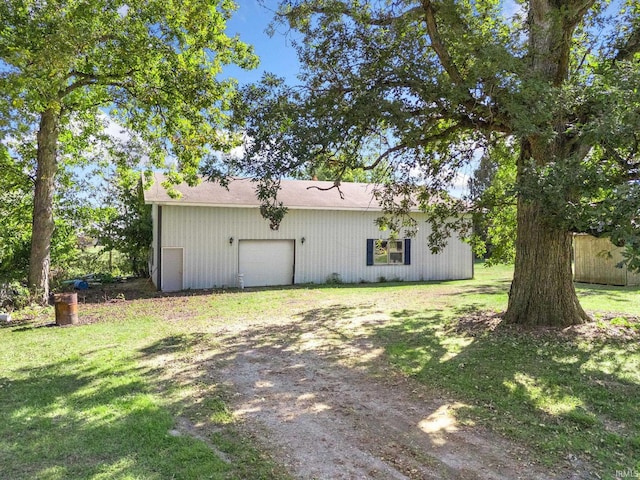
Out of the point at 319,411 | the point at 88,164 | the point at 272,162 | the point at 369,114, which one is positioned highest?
the point at 88,164

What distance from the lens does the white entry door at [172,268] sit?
14.3m

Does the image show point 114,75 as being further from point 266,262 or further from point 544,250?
point 544,250

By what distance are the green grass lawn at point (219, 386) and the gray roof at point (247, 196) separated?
15.6ft

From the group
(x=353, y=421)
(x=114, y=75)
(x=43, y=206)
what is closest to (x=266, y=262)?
(x=43, y=206)

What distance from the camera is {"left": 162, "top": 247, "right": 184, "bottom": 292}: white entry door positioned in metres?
14.3

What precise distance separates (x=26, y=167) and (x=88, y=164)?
7.38 ft

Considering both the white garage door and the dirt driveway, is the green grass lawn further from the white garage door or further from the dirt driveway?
the white garage door

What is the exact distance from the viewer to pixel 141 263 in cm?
1753

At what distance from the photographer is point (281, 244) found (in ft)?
52.7

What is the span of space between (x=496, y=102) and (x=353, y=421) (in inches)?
201

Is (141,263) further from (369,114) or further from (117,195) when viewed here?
(369,114)

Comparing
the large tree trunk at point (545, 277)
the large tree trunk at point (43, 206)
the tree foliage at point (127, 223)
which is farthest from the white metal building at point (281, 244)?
the large tree trunk at point (545, 277)

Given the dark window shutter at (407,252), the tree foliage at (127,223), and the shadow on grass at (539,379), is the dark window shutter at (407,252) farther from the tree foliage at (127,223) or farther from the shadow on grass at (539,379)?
the tree foliage at (127,223)

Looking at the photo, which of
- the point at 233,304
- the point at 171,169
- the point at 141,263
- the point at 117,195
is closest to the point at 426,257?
the point at 233,304
